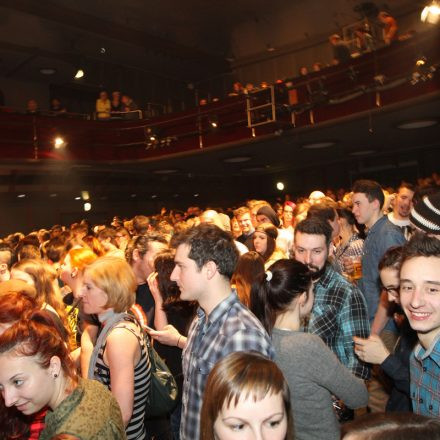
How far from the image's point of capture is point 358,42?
1084 cm

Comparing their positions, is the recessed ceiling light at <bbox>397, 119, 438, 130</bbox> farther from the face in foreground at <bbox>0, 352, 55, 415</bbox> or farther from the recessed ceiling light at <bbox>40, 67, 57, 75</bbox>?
the recessed ceiling light at <bbox>40, 67, 57, 75</bbox>

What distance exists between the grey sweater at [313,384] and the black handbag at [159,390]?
82 centimetres

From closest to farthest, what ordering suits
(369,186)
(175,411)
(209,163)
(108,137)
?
(175,411)
(369,186)
(108,137)
(209,163)

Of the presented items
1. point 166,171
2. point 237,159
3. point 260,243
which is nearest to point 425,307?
point 260,243

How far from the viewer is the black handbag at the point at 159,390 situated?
2.56 m

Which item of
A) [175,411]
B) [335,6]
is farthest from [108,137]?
[175,411]

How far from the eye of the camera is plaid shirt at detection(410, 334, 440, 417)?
1723 mm

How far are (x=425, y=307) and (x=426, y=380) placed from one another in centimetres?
29

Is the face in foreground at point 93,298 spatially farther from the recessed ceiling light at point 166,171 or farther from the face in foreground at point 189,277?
the recessed ceiling light at point 166,171

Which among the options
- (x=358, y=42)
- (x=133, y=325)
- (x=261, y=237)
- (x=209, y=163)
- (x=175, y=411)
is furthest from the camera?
(x=209, y=163)

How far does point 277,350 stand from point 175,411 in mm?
1214

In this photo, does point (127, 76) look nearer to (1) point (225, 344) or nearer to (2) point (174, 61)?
(2) point (174, 61)

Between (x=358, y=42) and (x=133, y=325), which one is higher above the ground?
(x=358, y=42)

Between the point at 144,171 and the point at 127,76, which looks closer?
the point at 144,171
